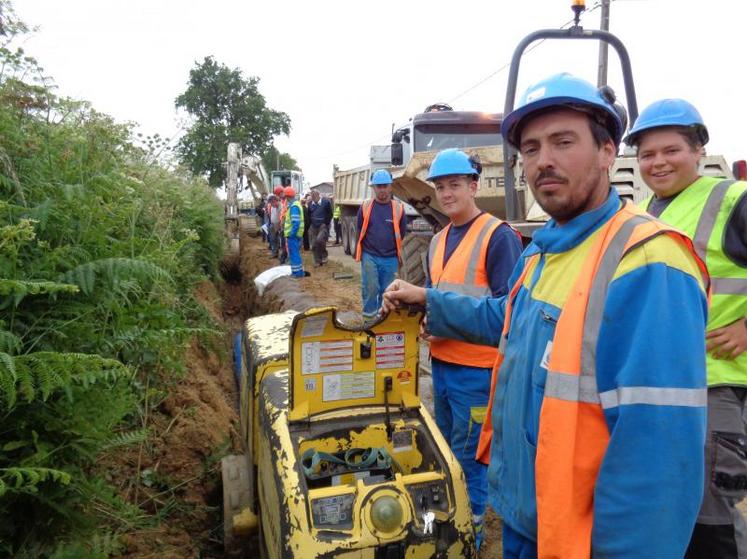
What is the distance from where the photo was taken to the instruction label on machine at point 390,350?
2.62m

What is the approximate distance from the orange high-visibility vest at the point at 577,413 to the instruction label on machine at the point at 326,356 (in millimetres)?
1339

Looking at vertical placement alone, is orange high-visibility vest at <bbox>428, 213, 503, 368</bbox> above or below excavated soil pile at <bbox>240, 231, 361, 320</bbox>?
above

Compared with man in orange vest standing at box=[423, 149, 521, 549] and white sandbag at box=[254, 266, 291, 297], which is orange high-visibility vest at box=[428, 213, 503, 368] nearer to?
man in orange vest standing at box=[423, 149, 521, 549]

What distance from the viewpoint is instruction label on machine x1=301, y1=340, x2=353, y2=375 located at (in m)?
2.50

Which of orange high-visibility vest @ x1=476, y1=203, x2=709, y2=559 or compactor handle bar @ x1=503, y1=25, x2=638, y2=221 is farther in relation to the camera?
compactor handle bar @ x1=503, y1=25, x2=638, y2=221

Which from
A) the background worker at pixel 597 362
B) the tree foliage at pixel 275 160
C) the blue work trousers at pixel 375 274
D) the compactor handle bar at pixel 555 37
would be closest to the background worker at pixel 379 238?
the blue work trousers at pixel 375 274

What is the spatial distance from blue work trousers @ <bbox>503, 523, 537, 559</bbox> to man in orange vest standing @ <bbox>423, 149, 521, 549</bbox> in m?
1.14

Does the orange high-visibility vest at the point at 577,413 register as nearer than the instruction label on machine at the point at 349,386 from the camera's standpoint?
Yes

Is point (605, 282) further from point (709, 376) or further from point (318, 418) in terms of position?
point (318, 418)

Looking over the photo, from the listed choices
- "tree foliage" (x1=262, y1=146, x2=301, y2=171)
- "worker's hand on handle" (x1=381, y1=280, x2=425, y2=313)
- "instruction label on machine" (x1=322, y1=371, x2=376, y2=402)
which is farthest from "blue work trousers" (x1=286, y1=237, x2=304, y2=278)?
"tree foliage" (x1=262, y1=146, x2=301, y2=171)

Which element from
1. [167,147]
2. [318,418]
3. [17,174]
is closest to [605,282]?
[318,418]

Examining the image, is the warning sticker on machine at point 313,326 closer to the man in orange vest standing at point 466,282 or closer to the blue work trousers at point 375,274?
the man in orange vest standing at point 466,282

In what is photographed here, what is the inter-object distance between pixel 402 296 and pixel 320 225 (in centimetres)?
1347

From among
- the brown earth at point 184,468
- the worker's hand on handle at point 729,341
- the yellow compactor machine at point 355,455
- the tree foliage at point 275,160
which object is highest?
the tree foliage at point 275,160
